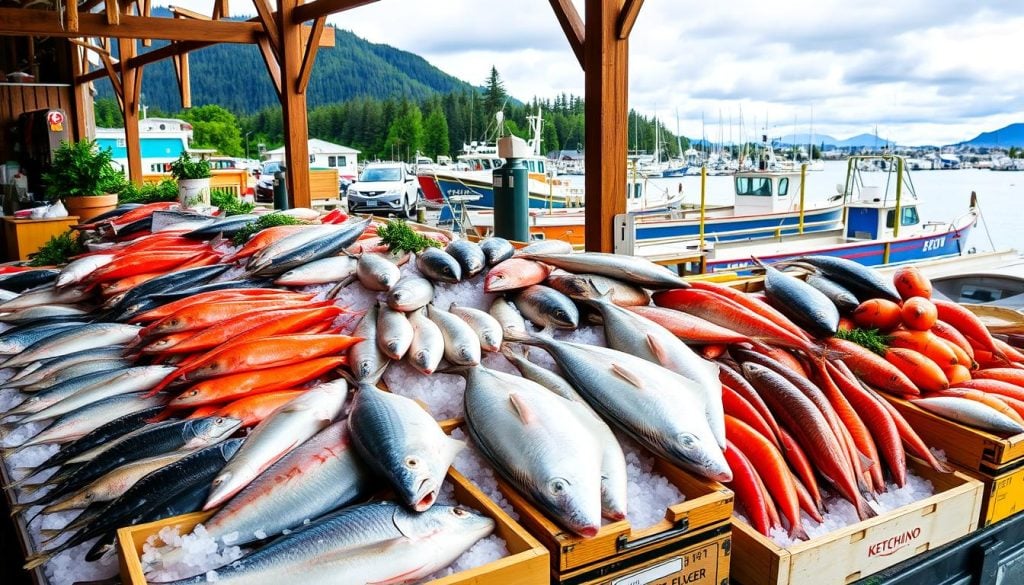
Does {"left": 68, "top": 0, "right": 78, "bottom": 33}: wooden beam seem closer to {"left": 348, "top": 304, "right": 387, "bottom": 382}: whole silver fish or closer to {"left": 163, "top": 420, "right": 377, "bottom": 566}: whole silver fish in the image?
{"left": 348, "top": 304, "right": 387, "bottom": 382}: whole silver fish

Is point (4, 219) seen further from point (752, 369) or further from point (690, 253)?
point (752, 369)

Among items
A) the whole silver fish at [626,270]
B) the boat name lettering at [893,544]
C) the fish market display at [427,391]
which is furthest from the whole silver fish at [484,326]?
the boat name lettering at [893,544]

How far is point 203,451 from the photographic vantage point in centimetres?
176

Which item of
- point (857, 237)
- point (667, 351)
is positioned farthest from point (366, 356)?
point (857, 237)

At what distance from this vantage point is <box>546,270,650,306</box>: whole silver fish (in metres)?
2.80

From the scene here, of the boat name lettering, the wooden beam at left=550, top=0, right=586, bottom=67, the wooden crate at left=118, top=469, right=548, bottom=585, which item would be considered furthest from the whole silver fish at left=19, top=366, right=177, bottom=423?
the wooden beam at left=550, top=0, right=586, bottom=67

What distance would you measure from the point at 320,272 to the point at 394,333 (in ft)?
2.84

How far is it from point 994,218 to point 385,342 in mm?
50088

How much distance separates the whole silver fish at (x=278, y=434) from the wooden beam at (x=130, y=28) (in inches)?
304

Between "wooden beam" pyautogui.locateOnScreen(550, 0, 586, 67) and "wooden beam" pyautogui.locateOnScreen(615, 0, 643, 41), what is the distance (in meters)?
0.25

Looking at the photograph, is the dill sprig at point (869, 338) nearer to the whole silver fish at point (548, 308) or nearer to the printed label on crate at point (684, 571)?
the whole silver fish at point (548, 308)

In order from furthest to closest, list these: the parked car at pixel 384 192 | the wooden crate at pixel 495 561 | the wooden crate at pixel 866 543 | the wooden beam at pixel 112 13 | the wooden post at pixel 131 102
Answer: the parked car at pixel 384 192 < the wooden post at pixel 131 102 < the wooden beam at pixel 112 13 < the wooden crate at pixel 866 543 < the wooden crate at pixel 495 561

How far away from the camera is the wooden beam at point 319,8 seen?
675cm

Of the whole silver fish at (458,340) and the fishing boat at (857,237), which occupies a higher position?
the whole silver fish at (458,340)
